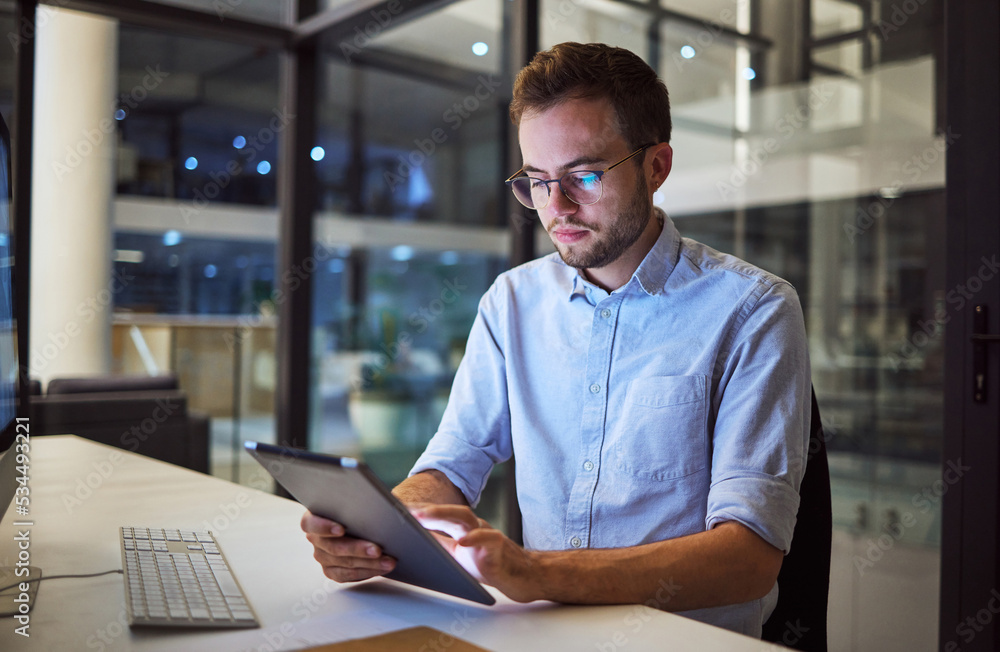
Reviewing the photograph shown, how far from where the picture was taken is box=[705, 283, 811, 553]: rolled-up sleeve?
1160 millimetres

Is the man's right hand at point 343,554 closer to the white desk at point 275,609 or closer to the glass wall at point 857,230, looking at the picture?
Result: the white desk at point 275,609

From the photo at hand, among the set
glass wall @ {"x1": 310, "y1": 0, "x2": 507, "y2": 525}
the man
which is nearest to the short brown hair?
the man

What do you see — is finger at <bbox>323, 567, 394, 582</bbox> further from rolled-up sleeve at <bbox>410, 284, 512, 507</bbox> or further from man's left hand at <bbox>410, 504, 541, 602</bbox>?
rolled-up sleeve at <bbox>410, 284, 512, 507</bbox>

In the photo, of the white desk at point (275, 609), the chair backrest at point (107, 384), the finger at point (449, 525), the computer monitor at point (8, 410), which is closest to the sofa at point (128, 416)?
the chair backrest at point (107, 384)

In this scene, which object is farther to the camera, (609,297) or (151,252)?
(151,252)

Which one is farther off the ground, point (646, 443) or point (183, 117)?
point (183, 117)

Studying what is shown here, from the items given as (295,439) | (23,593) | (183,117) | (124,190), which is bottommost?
(295,439)

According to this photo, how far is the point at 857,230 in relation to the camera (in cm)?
223

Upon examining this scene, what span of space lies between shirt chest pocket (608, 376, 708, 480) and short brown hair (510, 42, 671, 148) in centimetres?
44

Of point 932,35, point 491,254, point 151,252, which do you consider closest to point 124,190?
point 151,252

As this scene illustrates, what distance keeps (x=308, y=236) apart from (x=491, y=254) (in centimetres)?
110

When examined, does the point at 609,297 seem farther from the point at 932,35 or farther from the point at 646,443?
the point at 932,35

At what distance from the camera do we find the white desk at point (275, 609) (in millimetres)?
899

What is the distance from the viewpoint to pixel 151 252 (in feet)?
14.6
